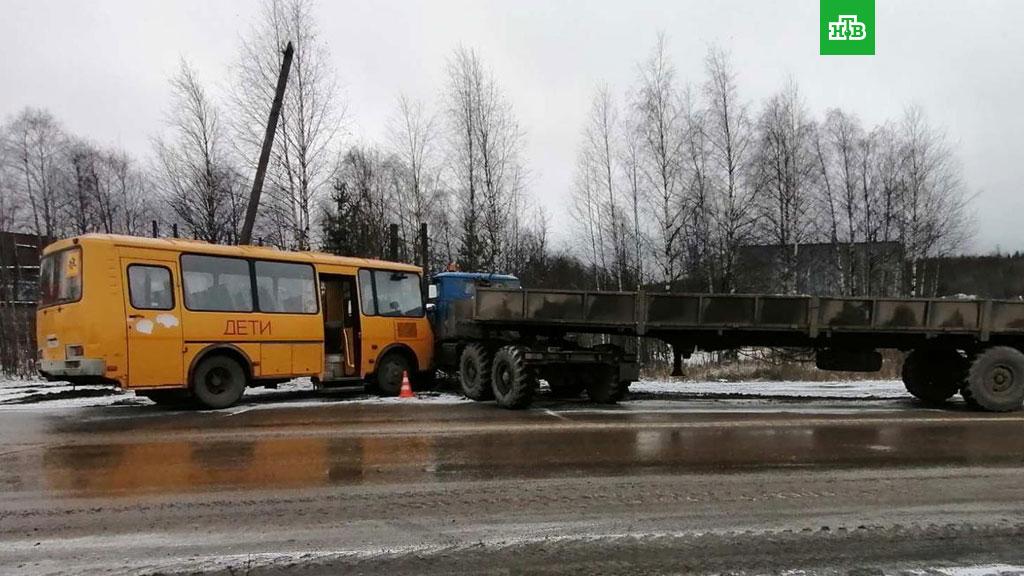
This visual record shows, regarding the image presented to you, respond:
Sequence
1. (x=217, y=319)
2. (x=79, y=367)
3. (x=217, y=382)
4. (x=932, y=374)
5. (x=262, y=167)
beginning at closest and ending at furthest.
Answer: (x=79, y=367), (x=217, y=319), (x=217, y=382), (x=932, y=374), (x=262, y=167)

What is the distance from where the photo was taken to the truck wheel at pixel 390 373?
13719mm

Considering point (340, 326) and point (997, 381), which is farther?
point (340, 326)

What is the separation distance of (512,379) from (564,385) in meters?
2.13

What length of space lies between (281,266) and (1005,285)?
6201cm

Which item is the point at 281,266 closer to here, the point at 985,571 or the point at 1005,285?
the point at 985,571

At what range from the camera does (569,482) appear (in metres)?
6.18

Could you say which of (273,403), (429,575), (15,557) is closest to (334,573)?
(429,575)

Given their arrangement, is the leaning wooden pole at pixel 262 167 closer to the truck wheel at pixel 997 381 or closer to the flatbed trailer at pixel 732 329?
the flatbed trailer at pixel 732 329

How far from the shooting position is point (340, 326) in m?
13.6

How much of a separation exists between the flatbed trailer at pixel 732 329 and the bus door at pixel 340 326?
7.47 ft

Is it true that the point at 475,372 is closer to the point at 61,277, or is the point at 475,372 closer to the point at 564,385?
the point at 564,385

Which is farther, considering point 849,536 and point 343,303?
point 343,303

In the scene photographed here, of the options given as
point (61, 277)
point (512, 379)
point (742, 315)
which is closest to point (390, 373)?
point (512, 379)

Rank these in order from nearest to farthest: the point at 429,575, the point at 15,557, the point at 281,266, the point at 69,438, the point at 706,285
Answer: the point at 429,575 → the point at 15,557 → the point at 69,438 → the point at 281,266 → the point at 706,285
